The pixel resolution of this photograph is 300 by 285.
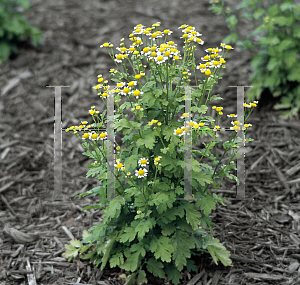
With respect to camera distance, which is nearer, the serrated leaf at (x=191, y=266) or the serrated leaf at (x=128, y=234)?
the serrated leaf at (x=128, y=234)

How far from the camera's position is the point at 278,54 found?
4141 millimetres

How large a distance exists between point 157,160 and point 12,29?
3.86 metres

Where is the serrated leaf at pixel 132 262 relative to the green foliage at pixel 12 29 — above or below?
below

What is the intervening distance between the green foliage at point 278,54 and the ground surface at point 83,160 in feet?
0.72

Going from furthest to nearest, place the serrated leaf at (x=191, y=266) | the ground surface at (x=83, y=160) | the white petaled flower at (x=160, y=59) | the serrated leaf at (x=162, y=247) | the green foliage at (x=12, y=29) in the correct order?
the green foliage at (x=12, y=29)
the ground surface at (x=83, y=160)
the serrated leaf at (x=191, y=266)
the serrated leaf at (x=162, y=247)
the white petaled flower at (x=160, y=59)

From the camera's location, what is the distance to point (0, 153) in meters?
4.17

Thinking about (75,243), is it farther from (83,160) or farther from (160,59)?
(160,59)

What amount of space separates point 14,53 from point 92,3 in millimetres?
1815

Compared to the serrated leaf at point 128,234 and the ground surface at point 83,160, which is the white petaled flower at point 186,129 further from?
the ground surface at point 83,160

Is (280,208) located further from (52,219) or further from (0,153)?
(0,153)

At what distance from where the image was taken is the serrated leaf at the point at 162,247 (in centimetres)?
236

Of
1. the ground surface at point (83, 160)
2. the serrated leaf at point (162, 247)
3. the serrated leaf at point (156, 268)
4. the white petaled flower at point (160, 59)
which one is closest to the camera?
the white petaled flower at point (160, 59)

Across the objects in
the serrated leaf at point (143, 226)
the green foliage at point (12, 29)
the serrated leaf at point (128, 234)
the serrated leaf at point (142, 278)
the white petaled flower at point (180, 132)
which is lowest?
the serrated leaf at point (142, 278)

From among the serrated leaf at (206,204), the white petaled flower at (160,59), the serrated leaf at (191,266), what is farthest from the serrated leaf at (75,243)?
the white petaled flower at (160,59)
